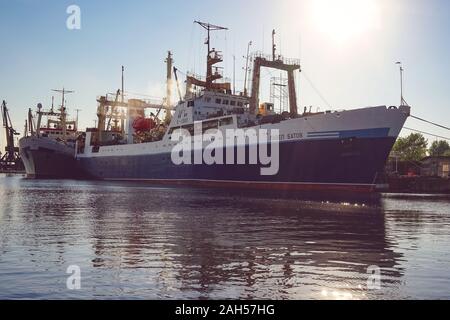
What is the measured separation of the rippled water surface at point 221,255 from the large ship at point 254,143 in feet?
53.6

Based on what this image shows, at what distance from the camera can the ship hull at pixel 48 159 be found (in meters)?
82.1

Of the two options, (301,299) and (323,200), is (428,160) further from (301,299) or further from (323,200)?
(301,299)

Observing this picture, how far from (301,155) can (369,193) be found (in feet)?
23.6

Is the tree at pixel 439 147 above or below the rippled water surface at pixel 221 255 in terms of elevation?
above

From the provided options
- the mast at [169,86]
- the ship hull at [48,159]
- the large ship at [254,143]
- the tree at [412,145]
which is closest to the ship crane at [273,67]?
the large ship at [254,143]

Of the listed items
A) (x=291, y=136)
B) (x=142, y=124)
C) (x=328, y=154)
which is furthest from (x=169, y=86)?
(x=328, y=154)

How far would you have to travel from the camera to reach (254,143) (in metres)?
46.7

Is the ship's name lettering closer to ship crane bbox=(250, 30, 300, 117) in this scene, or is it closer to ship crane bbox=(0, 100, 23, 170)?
ship crane bbox=(250, 30, 300, 117)

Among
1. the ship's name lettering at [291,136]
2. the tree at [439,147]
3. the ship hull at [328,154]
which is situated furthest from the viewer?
the tree at [439,147]

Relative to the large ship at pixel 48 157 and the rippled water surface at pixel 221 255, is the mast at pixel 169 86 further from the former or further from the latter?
the rippled water surface at pixel 221 255

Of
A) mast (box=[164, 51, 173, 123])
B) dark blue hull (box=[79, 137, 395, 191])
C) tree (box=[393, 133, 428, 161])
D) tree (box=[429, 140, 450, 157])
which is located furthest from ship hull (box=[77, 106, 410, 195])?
tree (box=[429, 140, 450, 157])

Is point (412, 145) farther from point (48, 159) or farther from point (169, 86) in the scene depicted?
point (48, 159)

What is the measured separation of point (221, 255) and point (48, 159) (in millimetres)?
78657

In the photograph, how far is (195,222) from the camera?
68.4 ft
